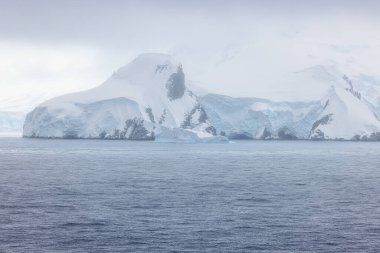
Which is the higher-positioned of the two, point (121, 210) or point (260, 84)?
point (260, 84)

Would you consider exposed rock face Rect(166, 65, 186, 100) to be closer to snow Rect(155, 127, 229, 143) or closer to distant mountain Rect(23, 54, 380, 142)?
distant mountain Rect(23, 54, 380, 142)

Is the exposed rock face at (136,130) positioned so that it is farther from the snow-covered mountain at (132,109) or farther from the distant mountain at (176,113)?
the distant mountain at (176,113)

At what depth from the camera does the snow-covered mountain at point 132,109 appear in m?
143

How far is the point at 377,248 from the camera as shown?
87.5ft

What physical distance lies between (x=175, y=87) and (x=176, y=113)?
7412 millimetres

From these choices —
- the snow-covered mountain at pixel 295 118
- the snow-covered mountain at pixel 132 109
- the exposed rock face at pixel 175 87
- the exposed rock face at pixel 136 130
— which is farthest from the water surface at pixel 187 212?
the exposed rock face at pixel 175 87

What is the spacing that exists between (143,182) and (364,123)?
377 ft

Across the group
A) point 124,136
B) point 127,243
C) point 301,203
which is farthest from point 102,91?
point 127,243

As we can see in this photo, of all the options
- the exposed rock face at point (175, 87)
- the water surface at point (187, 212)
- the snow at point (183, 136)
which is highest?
the exposed rock face at point (175, 87)

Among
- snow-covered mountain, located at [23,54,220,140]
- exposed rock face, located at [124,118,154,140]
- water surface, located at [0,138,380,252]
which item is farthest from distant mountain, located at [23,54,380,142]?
water surface, located at [0,138,380,252]

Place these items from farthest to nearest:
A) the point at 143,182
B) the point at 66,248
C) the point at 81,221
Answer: the point at 143,182 → the point at 81,221 → the point at 66,248

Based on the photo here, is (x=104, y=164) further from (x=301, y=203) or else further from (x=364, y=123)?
(x=364, y=123)

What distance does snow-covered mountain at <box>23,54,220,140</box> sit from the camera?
5630 inches

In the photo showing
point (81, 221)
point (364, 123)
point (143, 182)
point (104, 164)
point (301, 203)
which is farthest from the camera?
point (364, 123)
